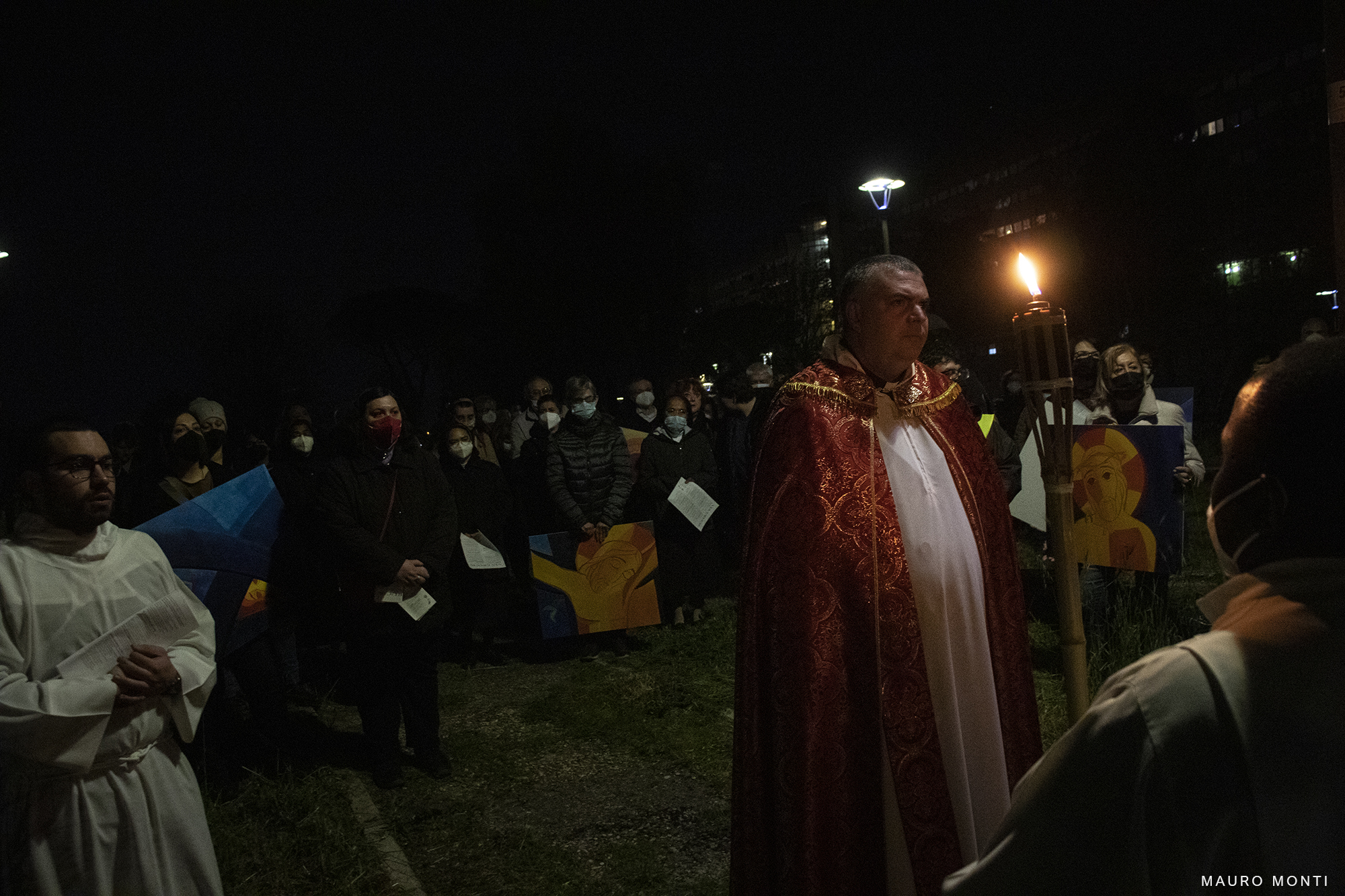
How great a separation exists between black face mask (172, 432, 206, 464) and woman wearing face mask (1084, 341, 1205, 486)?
5676 millimetres

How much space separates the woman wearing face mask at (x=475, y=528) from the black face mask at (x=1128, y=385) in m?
4.82

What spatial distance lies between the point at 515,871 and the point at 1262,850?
3.73m

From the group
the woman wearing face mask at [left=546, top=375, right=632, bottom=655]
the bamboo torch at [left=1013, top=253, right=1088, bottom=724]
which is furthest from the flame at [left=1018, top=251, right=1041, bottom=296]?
the woman wearing face mask at [left=546, top=375, right=632, bottom=655]

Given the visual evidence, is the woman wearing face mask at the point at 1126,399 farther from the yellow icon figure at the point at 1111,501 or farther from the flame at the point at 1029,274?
the flame at the point at 1029,274

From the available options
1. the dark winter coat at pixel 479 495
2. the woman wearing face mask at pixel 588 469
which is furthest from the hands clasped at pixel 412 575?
the woman wearing face mask at pixel 588 469

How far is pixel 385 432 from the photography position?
5410 mm

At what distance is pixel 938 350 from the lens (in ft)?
29.3

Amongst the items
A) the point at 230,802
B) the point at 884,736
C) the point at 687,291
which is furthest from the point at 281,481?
the point at 687,291

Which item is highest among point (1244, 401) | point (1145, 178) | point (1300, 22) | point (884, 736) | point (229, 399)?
point (1300, 22)

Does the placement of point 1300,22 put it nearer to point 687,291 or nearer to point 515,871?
point 687,291

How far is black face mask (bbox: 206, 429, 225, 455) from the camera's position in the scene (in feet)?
19.1

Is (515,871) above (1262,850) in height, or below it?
below

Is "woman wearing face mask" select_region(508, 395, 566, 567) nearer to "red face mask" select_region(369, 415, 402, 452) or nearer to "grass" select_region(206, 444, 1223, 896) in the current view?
"grass" select_region(206, 444, 1223, 896)

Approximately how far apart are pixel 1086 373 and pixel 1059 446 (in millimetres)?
4528
